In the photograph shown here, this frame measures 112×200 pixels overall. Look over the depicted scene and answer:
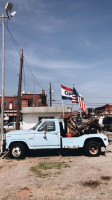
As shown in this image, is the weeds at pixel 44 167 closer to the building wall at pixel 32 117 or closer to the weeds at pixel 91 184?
the weeds at pixel 91 184

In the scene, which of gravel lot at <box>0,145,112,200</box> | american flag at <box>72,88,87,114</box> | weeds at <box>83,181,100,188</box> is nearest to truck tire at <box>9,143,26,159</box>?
gravel lot at <box>0,145,112,200</box>

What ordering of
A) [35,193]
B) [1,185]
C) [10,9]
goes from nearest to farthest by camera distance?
[35,193], [1,185], [10,9]

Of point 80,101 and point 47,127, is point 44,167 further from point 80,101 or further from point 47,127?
point 80,101

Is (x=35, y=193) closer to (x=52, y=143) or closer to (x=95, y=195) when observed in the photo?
(x=95, y=195)

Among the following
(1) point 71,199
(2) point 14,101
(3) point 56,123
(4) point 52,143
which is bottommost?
(1) point 71,199

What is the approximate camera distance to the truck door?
31.3 ft

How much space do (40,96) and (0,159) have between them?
42466mm

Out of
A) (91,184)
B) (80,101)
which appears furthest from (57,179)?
(80,101)

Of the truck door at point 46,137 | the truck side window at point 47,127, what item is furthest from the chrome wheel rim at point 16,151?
the truck side window at point 47,127

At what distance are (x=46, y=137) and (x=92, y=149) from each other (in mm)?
2494

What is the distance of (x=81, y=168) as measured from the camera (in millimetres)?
7785

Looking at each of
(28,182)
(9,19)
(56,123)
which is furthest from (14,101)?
(28,182)

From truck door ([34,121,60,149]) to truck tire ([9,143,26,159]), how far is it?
0.70 m

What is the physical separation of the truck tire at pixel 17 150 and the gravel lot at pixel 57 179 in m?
0.34
